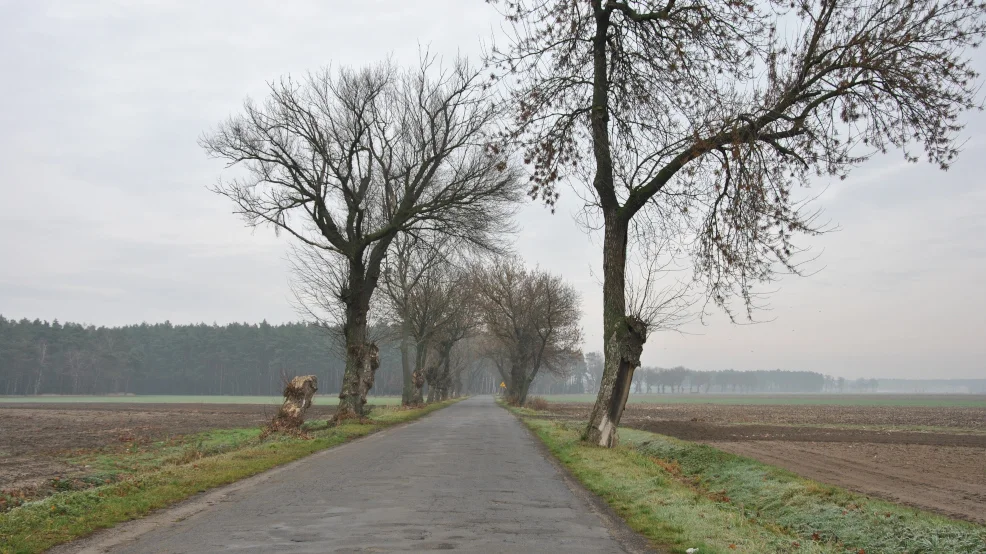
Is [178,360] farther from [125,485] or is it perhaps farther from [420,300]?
[125,485]

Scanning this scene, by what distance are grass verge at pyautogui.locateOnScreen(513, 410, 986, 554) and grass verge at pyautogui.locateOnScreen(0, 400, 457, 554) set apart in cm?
575

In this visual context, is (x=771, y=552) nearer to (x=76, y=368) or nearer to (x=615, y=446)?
(x=615, y=446)

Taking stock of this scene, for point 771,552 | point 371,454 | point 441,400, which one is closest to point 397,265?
point 441,400

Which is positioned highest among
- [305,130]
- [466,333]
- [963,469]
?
[305,130]

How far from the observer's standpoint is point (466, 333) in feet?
193

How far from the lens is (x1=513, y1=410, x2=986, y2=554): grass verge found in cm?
706

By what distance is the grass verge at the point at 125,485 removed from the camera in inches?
281

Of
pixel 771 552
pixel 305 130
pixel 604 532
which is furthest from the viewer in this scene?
pixel 305 130

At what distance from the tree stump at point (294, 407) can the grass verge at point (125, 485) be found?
116cm

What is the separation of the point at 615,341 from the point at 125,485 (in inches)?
415

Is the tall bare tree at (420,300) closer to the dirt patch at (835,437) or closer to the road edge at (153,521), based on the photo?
the dirt patch at (835,437)

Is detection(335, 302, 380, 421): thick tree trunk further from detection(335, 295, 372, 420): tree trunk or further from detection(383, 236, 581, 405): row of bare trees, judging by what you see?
detection(383, 236, 581, 405): row of bare trees

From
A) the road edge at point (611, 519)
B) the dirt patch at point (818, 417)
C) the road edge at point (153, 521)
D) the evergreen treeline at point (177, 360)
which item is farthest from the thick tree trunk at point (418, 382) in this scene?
the evergreen treeline at point (177, 360)

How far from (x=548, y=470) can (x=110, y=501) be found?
7253 mm
